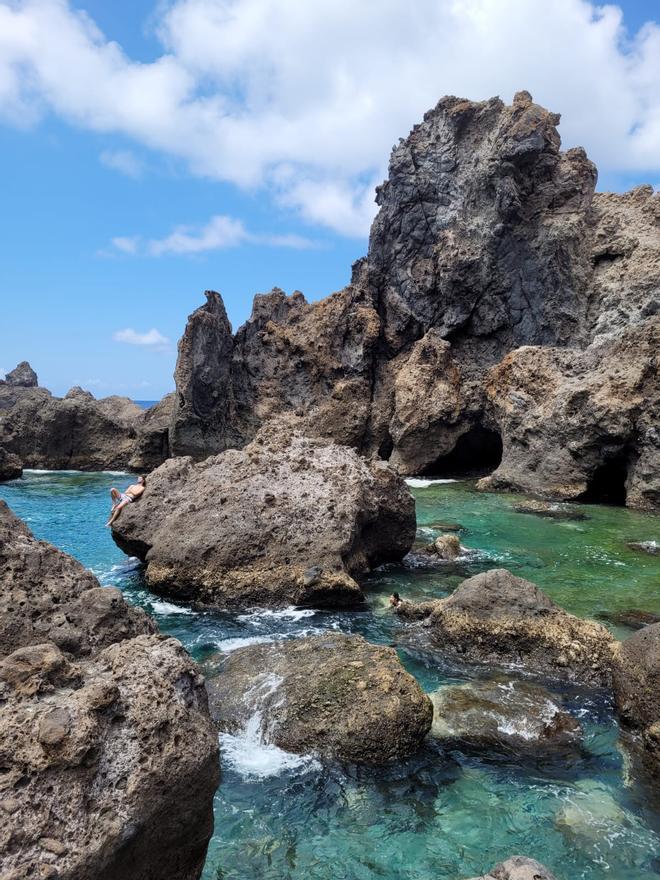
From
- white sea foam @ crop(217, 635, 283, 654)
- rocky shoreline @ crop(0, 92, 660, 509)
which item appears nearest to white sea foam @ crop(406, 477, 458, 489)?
rocky shoreline @ crop(0, 92, 660, 509)

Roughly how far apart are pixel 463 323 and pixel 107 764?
40606 millimetres

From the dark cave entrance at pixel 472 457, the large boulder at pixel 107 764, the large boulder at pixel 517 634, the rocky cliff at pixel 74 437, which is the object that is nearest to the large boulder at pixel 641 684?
the large boulder at pixel 517 634

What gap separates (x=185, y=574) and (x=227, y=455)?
3786 mm

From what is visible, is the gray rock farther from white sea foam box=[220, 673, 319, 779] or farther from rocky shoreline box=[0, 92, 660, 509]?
white sea foam box=[220, 673, 319, 779]

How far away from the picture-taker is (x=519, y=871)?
4.90m

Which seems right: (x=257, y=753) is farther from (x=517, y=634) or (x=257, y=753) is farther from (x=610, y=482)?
(x=610, y=482)

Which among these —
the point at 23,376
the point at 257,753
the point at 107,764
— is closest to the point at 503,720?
the point at 257,753

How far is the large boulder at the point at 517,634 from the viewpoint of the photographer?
1023 centimetres

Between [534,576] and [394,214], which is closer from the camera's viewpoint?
[534,576]

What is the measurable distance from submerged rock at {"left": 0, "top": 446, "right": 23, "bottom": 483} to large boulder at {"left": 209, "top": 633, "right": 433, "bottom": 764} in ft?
106

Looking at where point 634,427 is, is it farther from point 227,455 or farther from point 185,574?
point 185,574

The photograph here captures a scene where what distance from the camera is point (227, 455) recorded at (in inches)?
653

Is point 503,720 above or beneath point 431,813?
above

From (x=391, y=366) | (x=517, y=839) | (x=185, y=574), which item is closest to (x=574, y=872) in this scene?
(x=517, y=839)
